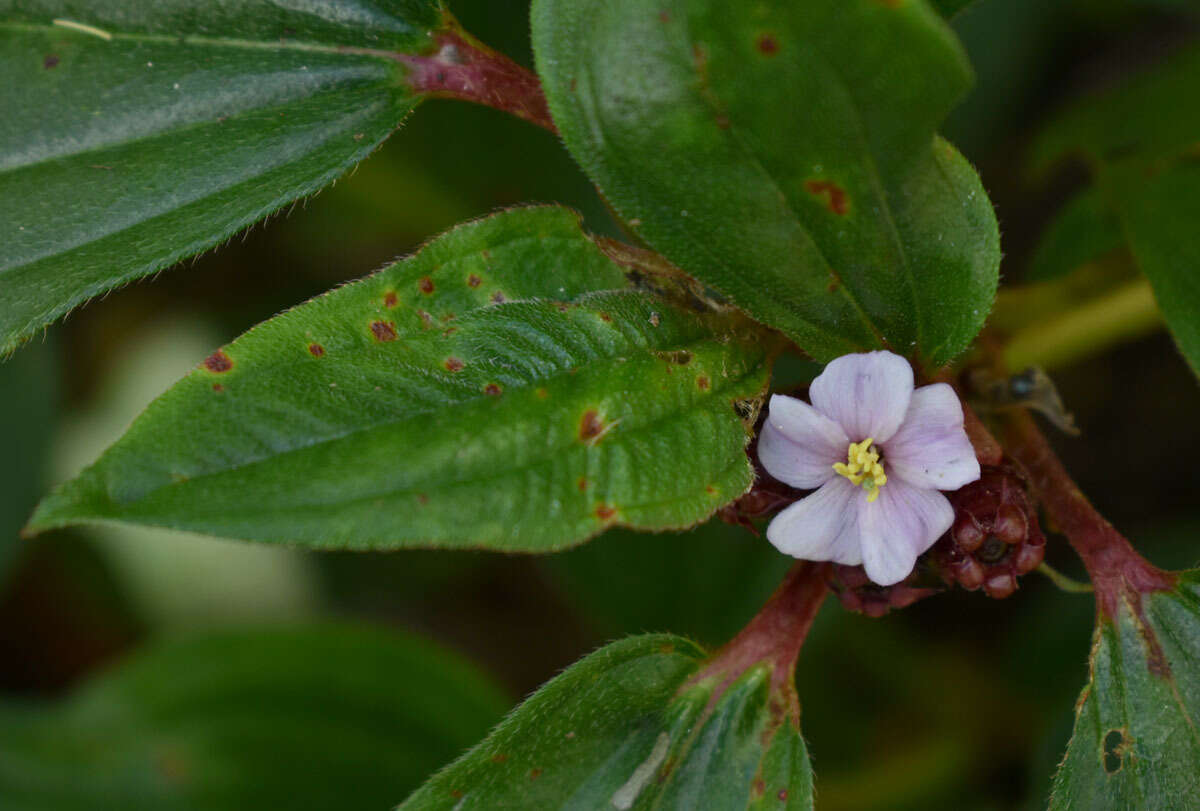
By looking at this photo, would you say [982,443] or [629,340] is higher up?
[629,340]

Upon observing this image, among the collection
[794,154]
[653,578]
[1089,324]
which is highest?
[794,154]

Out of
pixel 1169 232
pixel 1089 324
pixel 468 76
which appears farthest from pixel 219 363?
pixel 1089 324

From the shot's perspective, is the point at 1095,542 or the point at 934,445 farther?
the point at 1095,542

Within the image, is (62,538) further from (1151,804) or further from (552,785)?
(1151,804)

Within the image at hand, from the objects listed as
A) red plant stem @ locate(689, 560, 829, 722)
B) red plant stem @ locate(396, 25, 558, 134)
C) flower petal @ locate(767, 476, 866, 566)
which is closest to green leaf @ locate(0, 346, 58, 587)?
red plant stem @ locate(396, 25, 558, 134)

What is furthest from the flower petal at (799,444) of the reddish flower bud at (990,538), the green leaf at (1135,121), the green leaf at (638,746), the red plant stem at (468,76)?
the green leaf at (1135,121)

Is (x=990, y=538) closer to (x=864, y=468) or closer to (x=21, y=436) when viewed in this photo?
(x=864, y=468)

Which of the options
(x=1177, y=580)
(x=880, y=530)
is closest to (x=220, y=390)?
(x=880, y=530)
